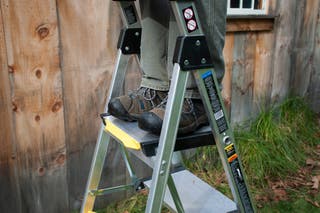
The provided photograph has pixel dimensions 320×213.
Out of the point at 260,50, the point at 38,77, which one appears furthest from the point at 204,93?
the point at 260,50

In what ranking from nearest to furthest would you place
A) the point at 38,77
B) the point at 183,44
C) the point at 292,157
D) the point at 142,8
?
the point at 183,44
the point at 142,8
the point at 38,77
the point at 292,157

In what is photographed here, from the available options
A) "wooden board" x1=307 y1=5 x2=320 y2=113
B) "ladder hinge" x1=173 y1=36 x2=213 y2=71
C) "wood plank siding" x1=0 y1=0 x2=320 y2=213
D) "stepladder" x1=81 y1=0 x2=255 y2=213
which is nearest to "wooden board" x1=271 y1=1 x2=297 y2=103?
"wooden board" x1=307 y1=5 x2=320 y2=113

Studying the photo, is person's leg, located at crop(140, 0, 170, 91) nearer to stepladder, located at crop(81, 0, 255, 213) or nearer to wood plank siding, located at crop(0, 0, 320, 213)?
stepladder, located at crop(81, 0, 255, 213)

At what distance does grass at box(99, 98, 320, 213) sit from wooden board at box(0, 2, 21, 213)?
0.51 meters

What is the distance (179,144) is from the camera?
961 millimetres

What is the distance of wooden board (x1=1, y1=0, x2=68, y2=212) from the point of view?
1395 mm

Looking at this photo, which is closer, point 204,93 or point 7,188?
point 204,93

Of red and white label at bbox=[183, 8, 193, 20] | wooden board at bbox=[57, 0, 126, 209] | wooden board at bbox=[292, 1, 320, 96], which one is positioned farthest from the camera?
wooden board at bbox=[292, 1, 320, 96]

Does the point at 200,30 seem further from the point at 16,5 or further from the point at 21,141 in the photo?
the point at 21,141

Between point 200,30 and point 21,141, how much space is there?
38.9 inches

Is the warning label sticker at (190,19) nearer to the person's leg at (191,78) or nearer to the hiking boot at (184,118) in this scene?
the person's leg at (191,78)

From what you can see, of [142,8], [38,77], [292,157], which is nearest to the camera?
[142,8]

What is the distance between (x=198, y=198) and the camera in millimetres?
1202

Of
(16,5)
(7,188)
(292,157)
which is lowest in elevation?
(292,157)
